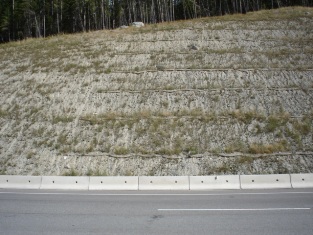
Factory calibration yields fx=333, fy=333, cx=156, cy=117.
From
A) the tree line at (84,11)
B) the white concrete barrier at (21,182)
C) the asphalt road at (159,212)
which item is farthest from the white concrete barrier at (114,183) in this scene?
the tree line at (84,11)

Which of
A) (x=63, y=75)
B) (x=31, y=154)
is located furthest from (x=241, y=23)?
(x=31, y=154)

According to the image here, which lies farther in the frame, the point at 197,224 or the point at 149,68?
the point at 149,68

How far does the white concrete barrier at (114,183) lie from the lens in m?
14.7

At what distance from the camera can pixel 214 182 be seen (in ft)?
47.9

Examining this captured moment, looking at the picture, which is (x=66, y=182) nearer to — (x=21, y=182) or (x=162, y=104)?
(x=21, y=182)

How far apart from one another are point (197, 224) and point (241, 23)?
3211 centimetres

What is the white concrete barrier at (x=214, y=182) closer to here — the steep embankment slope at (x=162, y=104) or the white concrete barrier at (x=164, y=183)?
the white concrete barrier at (x=164, y=183)

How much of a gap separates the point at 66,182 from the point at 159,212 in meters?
6.95

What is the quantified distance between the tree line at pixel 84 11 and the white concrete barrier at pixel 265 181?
164ft

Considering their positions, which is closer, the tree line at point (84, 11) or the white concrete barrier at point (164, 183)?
the white concrete barrier at point (164, 183)

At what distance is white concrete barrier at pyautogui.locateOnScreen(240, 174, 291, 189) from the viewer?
14484 mm

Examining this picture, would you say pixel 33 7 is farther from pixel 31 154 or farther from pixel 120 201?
pixel 120 201

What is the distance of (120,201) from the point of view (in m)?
11.7

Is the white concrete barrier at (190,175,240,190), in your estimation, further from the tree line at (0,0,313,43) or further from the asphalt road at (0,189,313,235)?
the tree line at (0,0,313,43)
